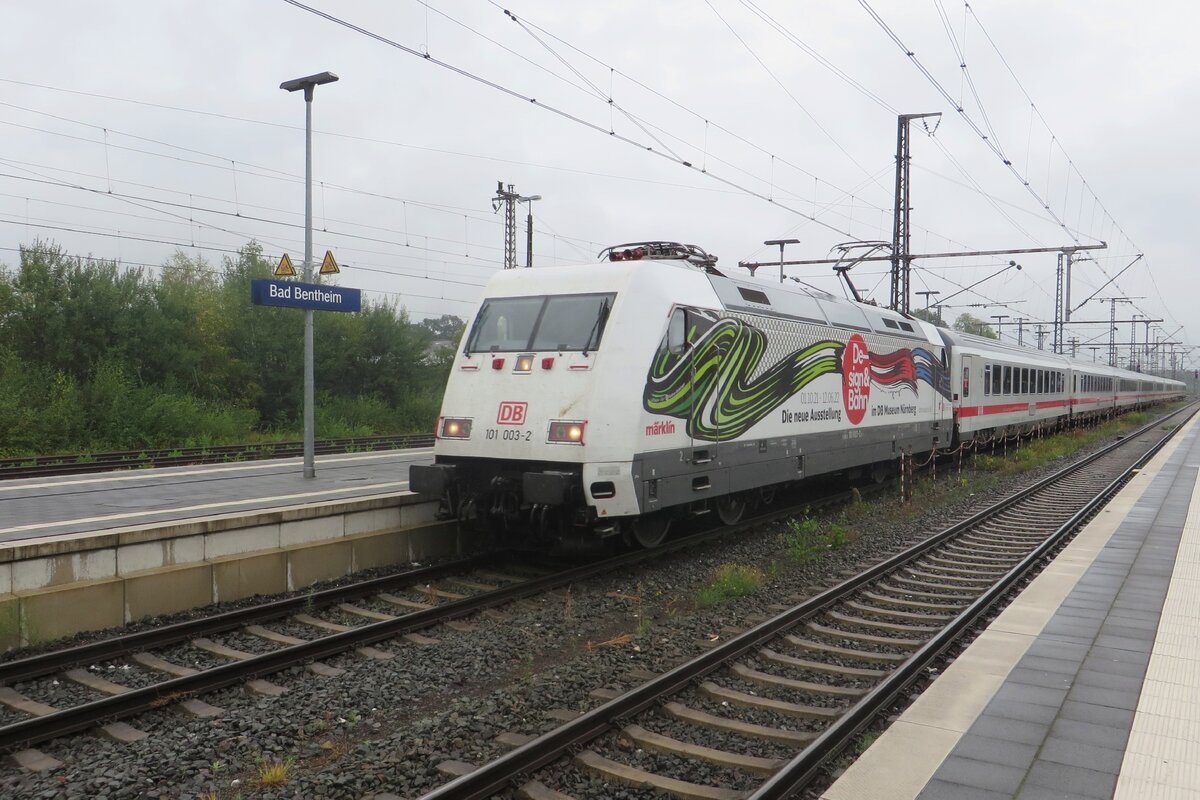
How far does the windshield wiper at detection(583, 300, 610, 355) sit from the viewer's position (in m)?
8.80

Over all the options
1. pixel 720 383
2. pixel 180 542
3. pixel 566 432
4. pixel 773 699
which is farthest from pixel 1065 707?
pixel 180 542

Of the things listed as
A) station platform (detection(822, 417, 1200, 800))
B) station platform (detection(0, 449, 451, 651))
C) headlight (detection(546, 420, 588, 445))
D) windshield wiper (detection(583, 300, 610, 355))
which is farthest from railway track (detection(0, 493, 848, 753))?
station platform (detection(822, 417, 1200, 800))

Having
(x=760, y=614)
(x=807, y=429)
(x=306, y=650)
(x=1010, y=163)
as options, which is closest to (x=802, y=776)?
(x=760, y=614)

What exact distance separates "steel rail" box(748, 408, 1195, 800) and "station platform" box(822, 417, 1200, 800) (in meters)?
0.22

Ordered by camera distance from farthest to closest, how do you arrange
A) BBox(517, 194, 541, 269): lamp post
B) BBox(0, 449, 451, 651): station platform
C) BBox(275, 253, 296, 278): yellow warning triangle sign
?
BBox(517, 194, 541, 269): lamp post
BBox(275, 253, 296, 278): yellow warning triangle sign
BBox(0, 449, 451, 651): station platform

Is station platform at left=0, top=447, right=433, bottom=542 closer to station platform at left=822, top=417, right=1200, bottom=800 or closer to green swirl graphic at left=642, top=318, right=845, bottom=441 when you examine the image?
green swirl graphic at left=642, top=318, right=845, bottom=441

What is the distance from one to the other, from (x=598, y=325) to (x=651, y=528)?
8.69 feet

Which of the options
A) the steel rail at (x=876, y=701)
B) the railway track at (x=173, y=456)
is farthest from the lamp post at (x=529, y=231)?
the steel rail at (x=876, y=701)

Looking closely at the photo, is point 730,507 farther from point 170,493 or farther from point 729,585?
point 170,493

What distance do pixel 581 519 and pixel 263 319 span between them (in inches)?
878

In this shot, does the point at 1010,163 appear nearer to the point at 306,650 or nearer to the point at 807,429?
the point at 807,429

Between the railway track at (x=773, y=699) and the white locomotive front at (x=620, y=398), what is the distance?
7.01 ft

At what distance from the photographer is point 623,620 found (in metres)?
7.84

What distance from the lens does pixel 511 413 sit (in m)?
8.98
